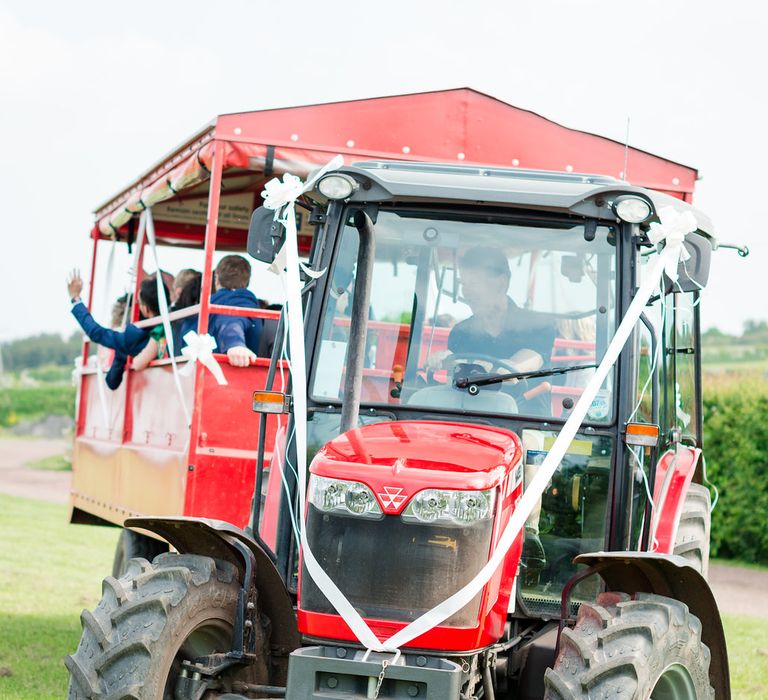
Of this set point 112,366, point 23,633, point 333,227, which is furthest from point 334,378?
point 23,633

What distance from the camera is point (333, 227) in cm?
507

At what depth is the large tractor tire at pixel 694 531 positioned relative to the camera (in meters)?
5.71

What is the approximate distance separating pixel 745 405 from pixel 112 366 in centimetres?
1135

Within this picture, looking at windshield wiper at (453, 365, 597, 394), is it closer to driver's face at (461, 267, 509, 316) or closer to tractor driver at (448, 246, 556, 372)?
tractor driver at (448, 246, 556, 372)

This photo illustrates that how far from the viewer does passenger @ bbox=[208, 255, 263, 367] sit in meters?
7.31

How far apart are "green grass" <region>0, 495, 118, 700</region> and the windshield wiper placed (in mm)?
A: 3506

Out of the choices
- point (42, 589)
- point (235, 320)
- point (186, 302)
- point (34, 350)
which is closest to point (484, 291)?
point (235, 320)

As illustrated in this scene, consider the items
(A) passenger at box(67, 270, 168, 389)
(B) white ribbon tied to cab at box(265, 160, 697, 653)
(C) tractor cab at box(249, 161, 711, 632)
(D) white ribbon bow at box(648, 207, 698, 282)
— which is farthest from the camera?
Answer: (A) passenger at box(67, 270, 168, 389)

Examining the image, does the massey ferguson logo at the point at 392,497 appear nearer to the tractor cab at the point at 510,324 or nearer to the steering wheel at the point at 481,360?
the tractor cab at the point at 510,324

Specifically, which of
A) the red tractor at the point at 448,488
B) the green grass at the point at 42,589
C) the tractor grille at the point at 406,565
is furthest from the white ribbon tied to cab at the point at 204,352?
the tractor grille at the point at 406,565

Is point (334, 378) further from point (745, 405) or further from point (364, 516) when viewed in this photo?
point (745, 405)

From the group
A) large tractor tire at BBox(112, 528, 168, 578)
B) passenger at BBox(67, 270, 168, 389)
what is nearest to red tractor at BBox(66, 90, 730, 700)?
large tractor tire at BBox(112, 528, 168, 578)

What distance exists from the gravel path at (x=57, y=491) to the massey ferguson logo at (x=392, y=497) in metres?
9.69

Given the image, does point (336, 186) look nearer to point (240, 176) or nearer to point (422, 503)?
point (422, 503)
